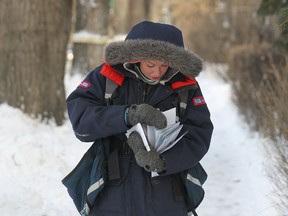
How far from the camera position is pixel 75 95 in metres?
2.38

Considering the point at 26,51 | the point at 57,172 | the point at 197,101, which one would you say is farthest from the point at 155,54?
the point at 26,51

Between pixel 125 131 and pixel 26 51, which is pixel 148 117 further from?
pixel 26 51

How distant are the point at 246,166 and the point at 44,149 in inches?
97.3

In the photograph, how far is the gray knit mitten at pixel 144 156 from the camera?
2.18 metres

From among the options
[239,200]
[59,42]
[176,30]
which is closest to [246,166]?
[239,200]

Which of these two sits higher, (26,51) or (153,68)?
(153,68)

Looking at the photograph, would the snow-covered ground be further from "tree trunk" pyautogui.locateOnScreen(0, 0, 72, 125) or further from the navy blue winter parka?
the navy blue winter parka

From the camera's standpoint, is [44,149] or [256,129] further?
[256,129]

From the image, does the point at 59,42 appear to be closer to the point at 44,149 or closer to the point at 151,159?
the point at 44,149

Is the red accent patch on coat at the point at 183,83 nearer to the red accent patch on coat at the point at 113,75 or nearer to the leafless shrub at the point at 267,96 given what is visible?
the red accent patch on coat at the point at 113,75

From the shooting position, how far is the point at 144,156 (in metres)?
2.18

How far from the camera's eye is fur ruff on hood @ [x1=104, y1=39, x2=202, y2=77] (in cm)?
234

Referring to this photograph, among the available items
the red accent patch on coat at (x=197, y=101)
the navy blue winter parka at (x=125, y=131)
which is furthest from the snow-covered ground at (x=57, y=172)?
the red accent patch on coat at (x=197, y=101)

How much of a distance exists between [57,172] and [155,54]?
2.83 m
